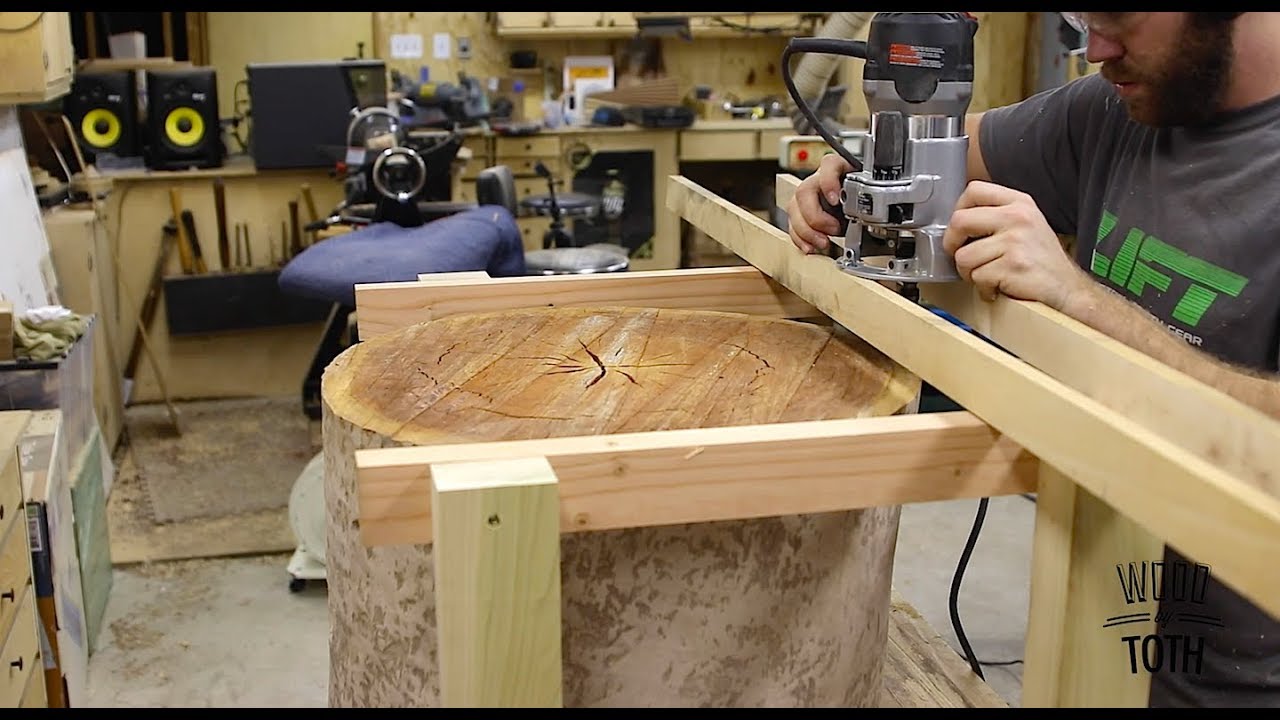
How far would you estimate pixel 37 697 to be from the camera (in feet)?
7.35

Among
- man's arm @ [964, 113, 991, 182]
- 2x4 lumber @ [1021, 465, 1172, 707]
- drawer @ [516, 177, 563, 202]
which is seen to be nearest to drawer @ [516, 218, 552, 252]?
drawer @ [516, 177, 563, 202]

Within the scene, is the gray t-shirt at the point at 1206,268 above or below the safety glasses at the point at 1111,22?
below

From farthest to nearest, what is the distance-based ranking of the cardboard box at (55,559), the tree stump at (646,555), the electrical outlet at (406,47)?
the electrical outlet at (406,47) < the cardboard box at (55,559) < the tree stump at (646,555)

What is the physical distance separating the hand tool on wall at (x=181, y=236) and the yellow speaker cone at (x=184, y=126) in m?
0.20

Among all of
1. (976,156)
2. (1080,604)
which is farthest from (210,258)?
(1080,604)

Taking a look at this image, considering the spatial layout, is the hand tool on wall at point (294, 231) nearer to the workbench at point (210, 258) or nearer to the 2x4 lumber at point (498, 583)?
the workbench at point (210, 258)

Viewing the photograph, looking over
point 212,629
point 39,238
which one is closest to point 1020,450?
point 212,629

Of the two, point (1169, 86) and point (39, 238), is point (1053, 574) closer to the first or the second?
point (1169, 86)

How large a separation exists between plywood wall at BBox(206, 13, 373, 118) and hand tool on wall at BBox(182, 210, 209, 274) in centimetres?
176

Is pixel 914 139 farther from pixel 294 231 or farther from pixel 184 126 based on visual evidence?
pixel 184 126

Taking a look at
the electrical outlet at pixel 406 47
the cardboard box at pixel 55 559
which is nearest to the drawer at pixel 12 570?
the cardboard box at pixel 55 559

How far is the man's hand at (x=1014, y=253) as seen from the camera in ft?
3.87

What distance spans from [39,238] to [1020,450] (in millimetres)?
3649
